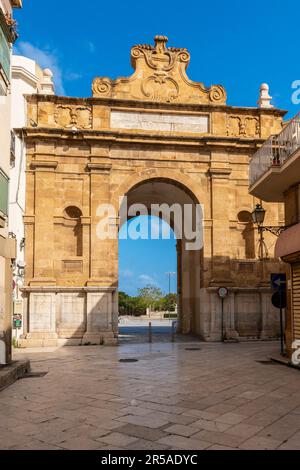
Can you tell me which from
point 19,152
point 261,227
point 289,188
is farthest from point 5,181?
point 19,152

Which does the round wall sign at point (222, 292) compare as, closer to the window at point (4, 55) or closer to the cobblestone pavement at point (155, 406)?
the cobblestone pavement at point (155, 406)

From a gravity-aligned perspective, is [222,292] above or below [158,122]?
below

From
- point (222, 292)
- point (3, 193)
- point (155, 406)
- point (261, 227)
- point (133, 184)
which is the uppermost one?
point (133, 184)

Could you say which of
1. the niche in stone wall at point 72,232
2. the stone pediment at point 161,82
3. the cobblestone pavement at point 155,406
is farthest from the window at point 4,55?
the stone pediment at point 161,82

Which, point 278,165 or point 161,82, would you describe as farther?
point 161,82

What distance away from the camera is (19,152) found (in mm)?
17906

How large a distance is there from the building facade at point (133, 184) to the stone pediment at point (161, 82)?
0.14 feet

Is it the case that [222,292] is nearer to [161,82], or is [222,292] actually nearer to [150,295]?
[161,82]

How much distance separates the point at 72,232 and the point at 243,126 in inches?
334

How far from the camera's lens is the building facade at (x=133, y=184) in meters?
17.5

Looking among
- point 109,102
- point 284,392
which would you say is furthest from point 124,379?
point 109,102

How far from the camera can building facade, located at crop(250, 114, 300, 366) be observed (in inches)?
450
